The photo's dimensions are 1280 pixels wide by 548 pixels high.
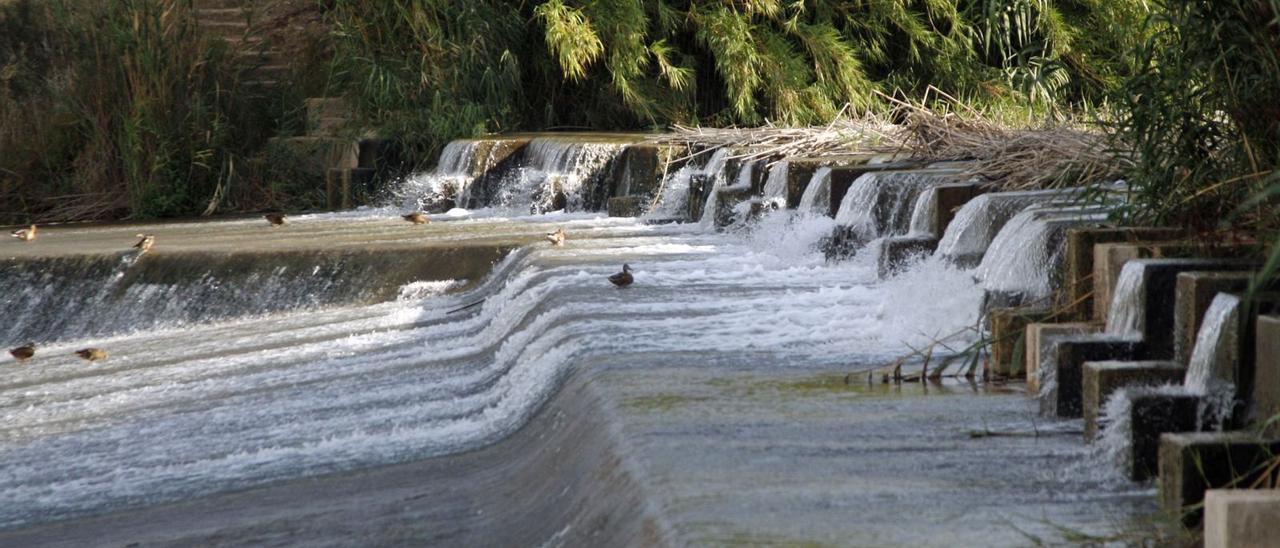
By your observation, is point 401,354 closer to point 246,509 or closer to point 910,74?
point 246,509

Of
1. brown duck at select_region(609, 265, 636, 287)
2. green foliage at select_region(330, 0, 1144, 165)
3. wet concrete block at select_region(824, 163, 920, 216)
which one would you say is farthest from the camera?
green foliage at select_region(330, 0, 1144, 165)

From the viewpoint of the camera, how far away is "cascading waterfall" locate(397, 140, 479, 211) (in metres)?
12.5

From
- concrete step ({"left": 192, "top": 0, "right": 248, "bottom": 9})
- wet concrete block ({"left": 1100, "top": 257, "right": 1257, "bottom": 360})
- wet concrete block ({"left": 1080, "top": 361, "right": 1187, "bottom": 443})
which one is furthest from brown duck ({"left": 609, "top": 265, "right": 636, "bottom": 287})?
concrete step ({"left": 192, "top": 0, "right": 248, "bottom": 9})

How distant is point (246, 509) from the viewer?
4789 millimetres

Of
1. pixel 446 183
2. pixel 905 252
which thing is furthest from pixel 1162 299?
pixel 446 183

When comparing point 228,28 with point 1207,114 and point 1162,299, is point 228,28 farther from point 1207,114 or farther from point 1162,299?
point 1162,299

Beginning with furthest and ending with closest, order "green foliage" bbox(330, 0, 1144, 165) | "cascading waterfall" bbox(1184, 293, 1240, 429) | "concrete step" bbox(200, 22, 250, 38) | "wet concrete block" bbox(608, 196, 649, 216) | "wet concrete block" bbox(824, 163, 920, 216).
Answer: "concrete step" bbox(200, 22, 250, 38) → "green foliage" bbox(330, 0, 1144, 165) → "wet concrete block" bbox(608, 196, 649, 216) → "wet concrete block" bbox(824, 163, 920, 216) → "cascading waterfall" bbox(1184, 293, 1240, 429)

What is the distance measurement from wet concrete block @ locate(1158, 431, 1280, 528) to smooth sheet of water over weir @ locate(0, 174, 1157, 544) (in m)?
0.21

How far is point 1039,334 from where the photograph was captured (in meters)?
4.54

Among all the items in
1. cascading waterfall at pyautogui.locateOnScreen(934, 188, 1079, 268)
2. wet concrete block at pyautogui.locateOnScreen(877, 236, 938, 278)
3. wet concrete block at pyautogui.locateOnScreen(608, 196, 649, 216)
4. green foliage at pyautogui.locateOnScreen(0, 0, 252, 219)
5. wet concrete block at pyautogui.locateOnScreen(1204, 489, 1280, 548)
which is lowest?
wet concrete block at pyautogui.locateOnScreen(1204, 489, 1280, 548)

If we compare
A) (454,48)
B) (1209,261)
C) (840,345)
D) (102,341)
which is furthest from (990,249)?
(454,48)

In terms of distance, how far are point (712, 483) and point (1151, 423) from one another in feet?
3.14

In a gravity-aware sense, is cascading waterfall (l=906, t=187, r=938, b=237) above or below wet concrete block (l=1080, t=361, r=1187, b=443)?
above

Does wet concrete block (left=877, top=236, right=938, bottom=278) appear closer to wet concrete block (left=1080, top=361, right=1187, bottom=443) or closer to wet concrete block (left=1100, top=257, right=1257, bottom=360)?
wet concrete block (left=1100, top=257, right=1257, bottom=360)
